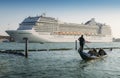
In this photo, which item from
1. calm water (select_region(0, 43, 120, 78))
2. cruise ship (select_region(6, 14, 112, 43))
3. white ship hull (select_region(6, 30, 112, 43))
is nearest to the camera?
calm water (select_region(0, 43, 120, 78))

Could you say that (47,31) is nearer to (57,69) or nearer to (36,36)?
(36,36)

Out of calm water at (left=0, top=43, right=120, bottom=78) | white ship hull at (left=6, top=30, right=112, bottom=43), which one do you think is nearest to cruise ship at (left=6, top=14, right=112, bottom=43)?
white ship hull at (left=6, top=30, right=112, bottom=43)

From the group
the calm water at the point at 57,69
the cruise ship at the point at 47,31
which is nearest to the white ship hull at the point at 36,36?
the cruise ship at the point at 47,31

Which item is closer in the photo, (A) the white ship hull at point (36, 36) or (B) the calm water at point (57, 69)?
(B) the calm water at point (57, 69)

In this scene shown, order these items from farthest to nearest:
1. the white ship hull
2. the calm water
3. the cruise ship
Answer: the cruise ship < the white ship hull < the calm water

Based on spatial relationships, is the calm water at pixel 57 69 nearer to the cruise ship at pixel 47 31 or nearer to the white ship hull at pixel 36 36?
the white ship hull at pixel 36 36

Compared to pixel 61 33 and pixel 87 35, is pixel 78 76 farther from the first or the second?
pixel 87 35

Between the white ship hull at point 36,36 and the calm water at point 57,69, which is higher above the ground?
the calm water at point 57,69

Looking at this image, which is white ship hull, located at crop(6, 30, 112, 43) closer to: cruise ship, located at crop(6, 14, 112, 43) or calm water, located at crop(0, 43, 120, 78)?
cruise ship, located at crop(6, 14, 112, 43)

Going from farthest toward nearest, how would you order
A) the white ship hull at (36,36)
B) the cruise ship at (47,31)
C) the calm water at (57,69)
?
1. the cruise ship at (47,31)
2. the white ship hull at (36,36)
3. the calm water at (57,69)

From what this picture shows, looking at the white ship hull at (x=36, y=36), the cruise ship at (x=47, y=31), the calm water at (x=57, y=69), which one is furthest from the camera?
the cruise ship at (x=47, y=31)

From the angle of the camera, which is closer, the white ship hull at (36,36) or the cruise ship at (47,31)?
the white ship hull at (36,36)

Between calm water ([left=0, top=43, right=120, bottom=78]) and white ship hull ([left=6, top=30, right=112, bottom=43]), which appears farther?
white ship hull ([left=6, top=30, right=112, bottom=43])

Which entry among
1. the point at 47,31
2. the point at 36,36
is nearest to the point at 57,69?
the point at 36,36
